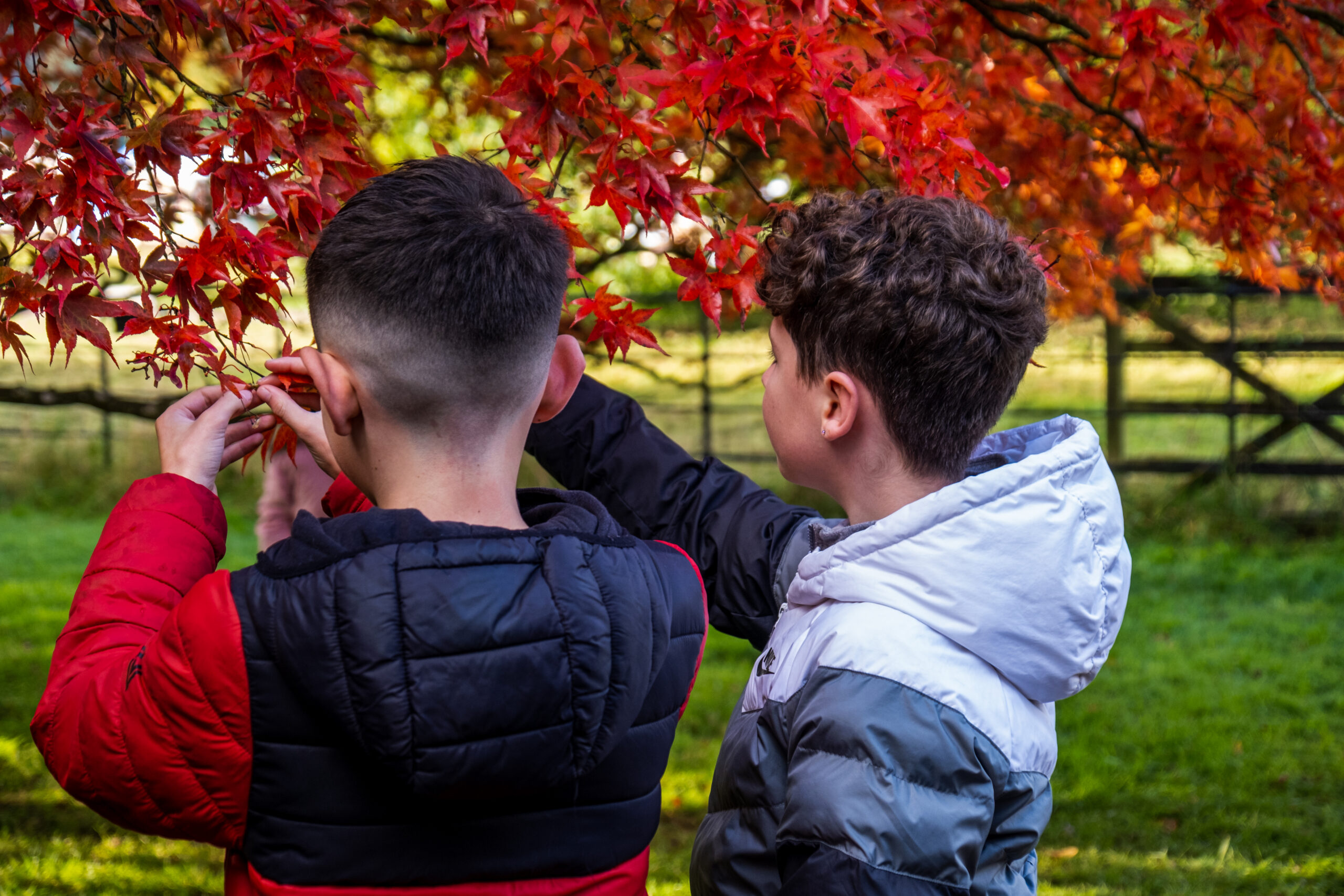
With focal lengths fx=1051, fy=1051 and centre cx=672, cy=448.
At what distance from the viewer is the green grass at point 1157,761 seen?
3361mm

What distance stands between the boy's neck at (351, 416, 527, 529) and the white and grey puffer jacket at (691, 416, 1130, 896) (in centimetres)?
41

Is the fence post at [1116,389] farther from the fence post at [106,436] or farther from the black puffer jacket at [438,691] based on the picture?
the fence post at [106,436]

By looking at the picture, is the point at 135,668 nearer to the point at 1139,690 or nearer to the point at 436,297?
the point at 436,297

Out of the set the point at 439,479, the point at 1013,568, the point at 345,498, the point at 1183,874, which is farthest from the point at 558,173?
the point at 1183,874

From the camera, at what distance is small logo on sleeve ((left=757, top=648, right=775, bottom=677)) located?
138 centimetres

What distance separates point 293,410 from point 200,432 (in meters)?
0.12

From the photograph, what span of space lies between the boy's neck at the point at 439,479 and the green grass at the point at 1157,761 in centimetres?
238

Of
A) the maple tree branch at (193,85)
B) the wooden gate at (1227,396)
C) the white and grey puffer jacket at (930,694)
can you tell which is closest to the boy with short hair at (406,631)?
the white and grey puffer jacket at (930,694)

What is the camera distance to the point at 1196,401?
25.0 feet

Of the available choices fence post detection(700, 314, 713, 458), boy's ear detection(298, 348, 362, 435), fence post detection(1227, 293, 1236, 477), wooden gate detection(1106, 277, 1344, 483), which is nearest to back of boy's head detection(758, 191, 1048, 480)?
boy's ear detection(298, 348, 362, 435)

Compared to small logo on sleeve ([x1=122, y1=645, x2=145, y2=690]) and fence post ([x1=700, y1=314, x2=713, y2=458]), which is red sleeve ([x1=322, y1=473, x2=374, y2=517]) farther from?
fence post ([x1=700, y1=314, x2=713, y2=458])

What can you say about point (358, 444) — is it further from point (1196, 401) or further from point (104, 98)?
point (1196, 401)

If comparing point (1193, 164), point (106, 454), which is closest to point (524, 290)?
point (1193, 164)

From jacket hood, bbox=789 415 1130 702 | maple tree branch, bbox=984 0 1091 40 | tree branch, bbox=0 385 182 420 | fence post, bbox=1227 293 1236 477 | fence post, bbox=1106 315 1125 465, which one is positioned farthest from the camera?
fence post, bbox=1106 315 1125 465
